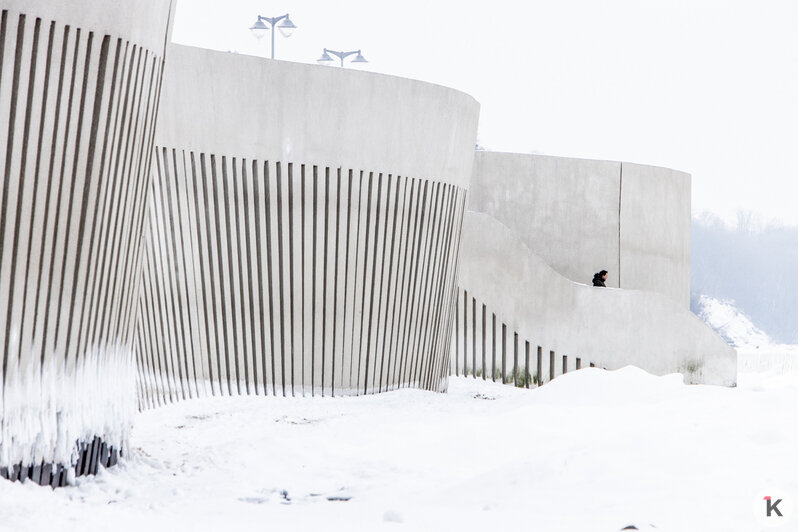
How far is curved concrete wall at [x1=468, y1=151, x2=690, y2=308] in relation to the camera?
53.6 ft

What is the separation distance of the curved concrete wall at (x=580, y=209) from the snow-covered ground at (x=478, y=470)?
856 cm

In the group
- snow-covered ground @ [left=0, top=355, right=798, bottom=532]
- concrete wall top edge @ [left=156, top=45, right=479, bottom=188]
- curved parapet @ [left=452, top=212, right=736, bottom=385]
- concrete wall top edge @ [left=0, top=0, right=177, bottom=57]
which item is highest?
concrete wall top edge @ [left=156, top=45, right=479, bottom=188]

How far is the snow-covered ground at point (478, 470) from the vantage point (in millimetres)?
4559

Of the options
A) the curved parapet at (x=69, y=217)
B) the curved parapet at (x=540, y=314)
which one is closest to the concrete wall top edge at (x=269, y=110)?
the curved parapet at (x=69, y=217)

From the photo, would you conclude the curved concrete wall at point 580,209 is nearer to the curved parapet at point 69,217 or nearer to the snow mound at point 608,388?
the snow mound at point 608,388

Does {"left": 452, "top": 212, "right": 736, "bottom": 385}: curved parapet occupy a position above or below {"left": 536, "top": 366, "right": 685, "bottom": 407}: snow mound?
above

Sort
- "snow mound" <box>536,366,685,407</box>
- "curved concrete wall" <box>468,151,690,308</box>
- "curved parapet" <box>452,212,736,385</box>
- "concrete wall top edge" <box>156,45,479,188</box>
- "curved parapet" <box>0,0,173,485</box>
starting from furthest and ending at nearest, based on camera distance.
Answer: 1. "curved concrete wall" <box>468,151,690,308</box>
2. "curved parapet" <box>452,212,736,385</box>
3. "concrete wall top edge" <box>156,45,479,188</box>
4. "snow mound" <box>536,366,685,407</box>
5. "curved parapet" <box>0,0,173,485</box>

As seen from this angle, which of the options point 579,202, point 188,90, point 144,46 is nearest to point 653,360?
point 579,202

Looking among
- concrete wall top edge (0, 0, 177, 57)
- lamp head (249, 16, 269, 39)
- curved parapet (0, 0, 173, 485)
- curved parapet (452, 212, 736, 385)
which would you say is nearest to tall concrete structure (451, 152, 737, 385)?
curved parapet (452, 212, 736, 385)

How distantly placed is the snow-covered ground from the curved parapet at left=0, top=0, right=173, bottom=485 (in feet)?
0.97

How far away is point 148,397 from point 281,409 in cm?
187

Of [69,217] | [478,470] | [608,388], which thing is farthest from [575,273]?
[69,217]

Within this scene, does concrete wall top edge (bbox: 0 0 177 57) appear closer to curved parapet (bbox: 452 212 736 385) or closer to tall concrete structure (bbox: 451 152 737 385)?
curved parapet (bbox: 452 212 736 385)

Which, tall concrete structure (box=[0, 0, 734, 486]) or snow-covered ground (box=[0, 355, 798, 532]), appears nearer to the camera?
snow-covered ground (box=[0, 355, 798, 532])
